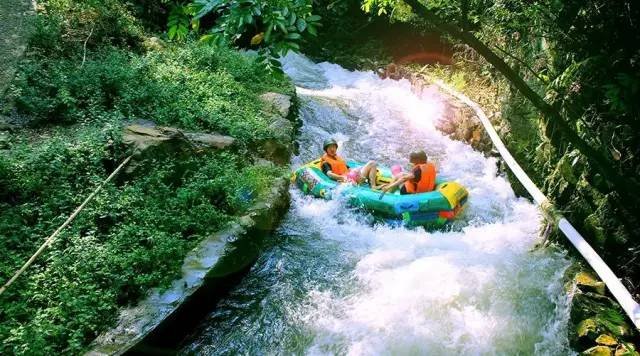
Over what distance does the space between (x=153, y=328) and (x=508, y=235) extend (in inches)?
172

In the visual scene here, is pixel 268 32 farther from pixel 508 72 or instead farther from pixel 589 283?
pixel 589 283

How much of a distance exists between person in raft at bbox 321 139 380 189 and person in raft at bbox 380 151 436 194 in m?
0.34

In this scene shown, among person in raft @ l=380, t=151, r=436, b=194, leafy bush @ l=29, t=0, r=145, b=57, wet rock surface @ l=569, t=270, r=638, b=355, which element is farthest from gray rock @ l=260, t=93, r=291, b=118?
wet rock surface @ l=569, t=270, r=638, b=355

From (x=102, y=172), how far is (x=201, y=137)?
163 centimetres

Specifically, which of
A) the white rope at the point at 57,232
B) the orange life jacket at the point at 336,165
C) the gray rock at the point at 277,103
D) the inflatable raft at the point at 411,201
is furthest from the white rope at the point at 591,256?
the white rope at the point at 57,232

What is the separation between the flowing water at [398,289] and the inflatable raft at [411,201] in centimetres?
17

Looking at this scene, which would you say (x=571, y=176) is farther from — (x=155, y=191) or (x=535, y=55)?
(x=155, y=191)

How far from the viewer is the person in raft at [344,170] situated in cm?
747

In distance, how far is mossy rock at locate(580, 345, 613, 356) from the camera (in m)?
3.75

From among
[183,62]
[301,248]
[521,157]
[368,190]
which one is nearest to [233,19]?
[301,248]

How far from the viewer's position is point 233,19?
2.04 meters

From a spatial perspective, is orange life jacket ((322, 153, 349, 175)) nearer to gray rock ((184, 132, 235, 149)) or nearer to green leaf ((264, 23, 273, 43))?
gray rock ((184, 132, 235, 149))

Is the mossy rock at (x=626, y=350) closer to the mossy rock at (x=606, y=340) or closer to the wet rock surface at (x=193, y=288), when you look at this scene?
the mossy rock at (x=606, y=340)

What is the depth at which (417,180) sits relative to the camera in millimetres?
6918
